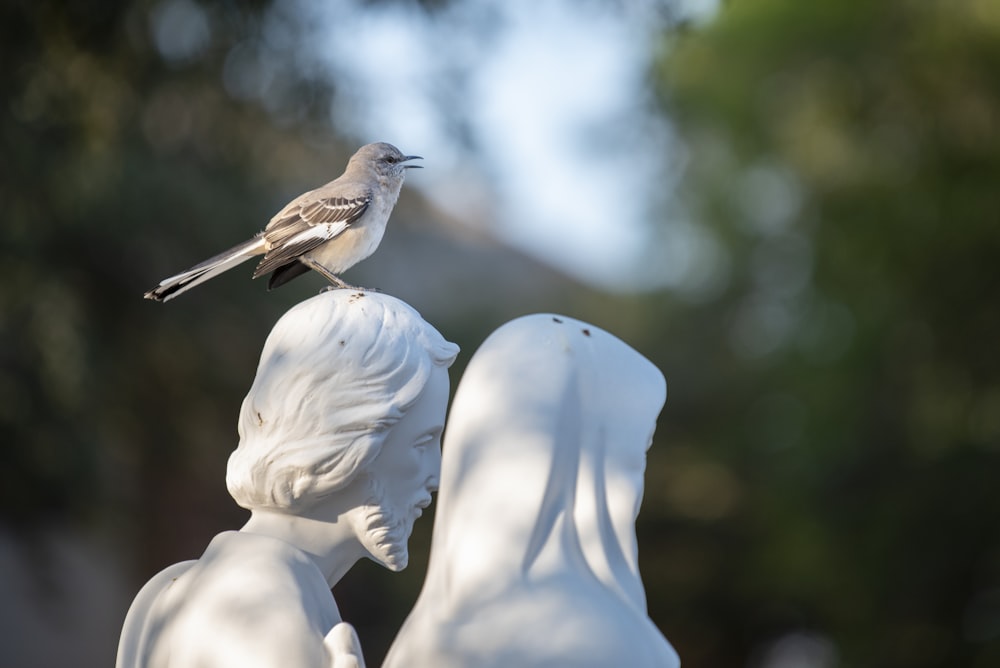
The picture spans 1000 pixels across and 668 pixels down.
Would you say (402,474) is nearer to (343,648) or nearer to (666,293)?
(343,648)

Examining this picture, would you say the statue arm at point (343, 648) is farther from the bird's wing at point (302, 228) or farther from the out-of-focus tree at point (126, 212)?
the out-of-focus tree at point (126, 212)

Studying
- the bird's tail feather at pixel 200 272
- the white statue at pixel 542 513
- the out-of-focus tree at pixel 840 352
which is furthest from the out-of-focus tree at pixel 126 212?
the white statue at pixel 542 513

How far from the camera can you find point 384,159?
166 inches

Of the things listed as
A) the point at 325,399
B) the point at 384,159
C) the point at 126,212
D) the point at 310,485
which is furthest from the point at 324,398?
the point at 126,212

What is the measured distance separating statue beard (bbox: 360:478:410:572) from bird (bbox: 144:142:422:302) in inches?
47.0

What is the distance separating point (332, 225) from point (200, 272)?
0.61 metres

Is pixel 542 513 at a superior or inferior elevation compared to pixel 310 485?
superior

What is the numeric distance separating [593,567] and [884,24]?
594 inches

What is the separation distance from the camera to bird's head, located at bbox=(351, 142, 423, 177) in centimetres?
414

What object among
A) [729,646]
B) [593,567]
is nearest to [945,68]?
[729,646]

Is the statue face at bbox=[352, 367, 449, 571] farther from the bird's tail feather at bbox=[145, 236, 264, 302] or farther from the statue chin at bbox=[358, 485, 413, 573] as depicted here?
the bird's tail feather at bbox=[145, 236, 264, 302]

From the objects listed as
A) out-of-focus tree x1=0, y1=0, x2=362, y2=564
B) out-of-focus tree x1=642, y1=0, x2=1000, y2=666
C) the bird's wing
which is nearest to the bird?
the bird's wing

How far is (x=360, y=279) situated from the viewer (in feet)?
33.2

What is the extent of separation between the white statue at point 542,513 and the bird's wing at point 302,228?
163cm
